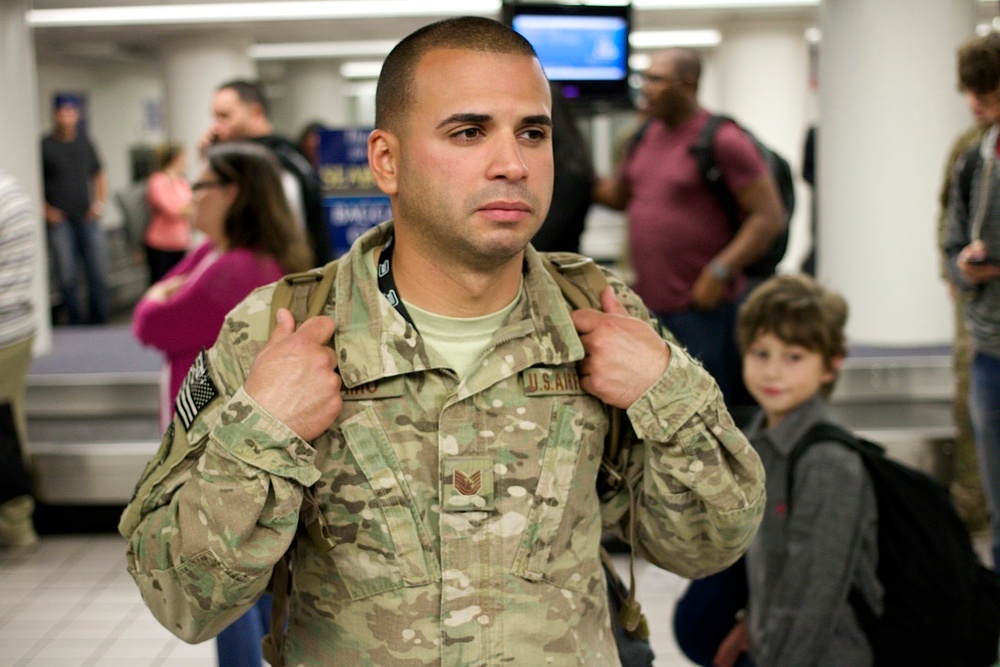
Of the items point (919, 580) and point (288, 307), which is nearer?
point (288, 307)

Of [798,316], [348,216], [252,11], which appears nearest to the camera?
[798,316]

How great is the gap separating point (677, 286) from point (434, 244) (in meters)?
2.90

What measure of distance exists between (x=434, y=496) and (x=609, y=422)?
285 mm

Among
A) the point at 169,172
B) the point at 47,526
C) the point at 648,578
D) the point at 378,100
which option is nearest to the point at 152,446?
the point at 47,526

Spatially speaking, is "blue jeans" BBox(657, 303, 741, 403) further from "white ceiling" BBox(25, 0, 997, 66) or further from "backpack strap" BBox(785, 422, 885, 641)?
"white ceiling" BBox(25, 0, 997, 66)

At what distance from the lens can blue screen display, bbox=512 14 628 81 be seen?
4680 mm

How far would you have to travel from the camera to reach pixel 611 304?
164 cm

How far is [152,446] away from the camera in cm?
531

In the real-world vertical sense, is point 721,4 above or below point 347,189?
above

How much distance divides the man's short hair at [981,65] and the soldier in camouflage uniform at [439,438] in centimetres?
207

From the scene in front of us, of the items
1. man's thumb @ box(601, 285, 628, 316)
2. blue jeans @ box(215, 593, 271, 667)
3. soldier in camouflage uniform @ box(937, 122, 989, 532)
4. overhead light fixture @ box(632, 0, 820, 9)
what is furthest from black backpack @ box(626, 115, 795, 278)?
overhead light fixture @ box(632, 0, 820, 9)

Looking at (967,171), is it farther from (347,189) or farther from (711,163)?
(347,189)

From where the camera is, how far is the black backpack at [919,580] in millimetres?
2389

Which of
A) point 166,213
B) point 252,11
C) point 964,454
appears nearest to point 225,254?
point 964,454
